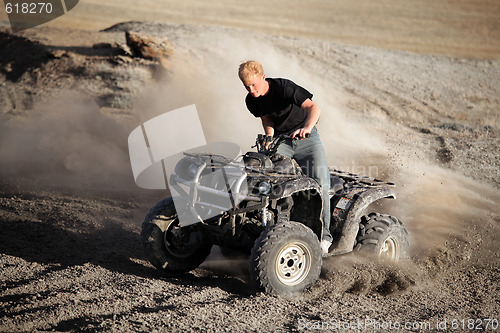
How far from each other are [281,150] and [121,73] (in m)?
12.1

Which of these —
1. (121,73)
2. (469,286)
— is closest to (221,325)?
(469,286)

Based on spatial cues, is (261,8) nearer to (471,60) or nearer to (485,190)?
(471,60)

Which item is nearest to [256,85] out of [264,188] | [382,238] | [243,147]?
[264,188]

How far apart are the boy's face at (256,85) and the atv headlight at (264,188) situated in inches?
41.1

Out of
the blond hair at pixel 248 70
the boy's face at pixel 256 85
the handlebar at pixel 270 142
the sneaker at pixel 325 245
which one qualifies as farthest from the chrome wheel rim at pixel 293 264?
the blond hair at pixel 248 70

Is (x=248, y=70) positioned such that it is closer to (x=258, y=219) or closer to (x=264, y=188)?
(x=264, y=188)

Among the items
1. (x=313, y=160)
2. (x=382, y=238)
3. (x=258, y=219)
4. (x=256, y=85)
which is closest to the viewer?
(x=258, y=219)

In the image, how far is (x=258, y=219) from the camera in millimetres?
5785

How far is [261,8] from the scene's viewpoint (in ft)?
106

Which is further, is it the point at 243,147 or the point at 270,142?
the point at 243,147

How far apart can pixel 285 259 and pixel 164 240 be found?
1359 mm

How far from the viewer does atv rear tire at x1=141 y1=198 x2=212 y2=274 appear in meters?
5.99

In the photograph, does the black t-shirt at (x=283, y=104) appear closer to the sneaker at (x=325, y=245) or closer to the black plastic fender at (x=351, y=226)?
the black plastic fender at (x=351, y=226)

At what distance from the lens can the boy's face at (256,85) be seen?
5859mm
